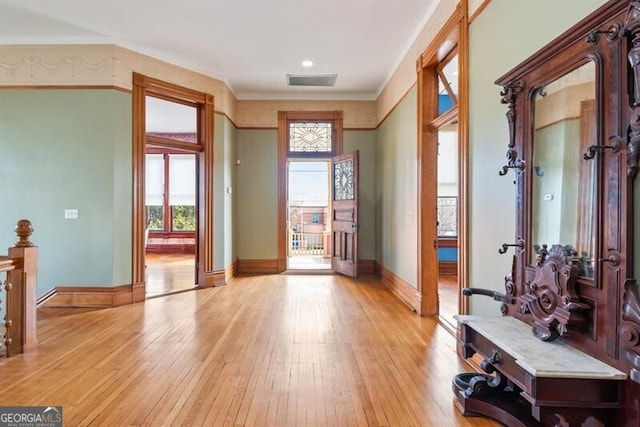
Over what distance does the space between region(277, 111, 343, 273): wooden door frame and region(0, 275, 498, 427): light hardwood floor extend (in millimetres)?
2484

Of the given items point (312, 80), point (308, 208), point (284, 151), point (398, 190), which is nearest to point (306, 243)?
point (308, 208)

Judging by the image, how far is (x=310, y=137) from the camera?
7344 mm

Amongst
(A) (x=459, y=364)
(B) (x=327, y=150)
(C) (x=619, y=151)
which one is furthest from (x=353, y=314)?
(B) (x=327, y=150)

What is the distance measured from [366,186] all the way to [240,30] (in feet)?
11.9

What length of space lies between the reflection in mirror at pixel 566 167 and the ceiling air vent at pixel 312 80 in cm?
455

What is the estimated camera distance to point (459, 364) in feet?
9.59

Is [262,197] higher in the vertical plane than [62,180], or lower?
lower

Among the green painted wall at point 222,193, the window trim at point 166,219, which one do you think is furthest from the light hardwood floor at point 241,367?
the window trim at point 166,219

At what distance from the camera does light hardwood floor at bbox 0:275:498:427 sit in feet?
7.32

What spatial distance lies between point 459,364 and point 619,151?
203cm

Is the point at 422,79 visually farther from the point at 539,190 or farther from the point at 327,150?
the point at 327,150

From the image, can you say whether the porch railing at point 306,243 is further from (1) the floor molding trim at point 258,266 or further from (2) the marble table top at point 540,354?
(2) the marble table top at point 540,354

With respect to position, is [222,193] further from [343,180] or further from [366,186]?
[366,186]

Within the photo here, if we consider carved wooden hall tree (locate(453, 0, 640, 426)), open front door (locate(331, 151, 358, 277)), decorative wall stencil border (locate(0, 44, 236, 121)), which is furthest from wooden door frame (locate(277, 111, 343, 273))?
carved wooden hall tree (locate(453, 0, 640, 426))
